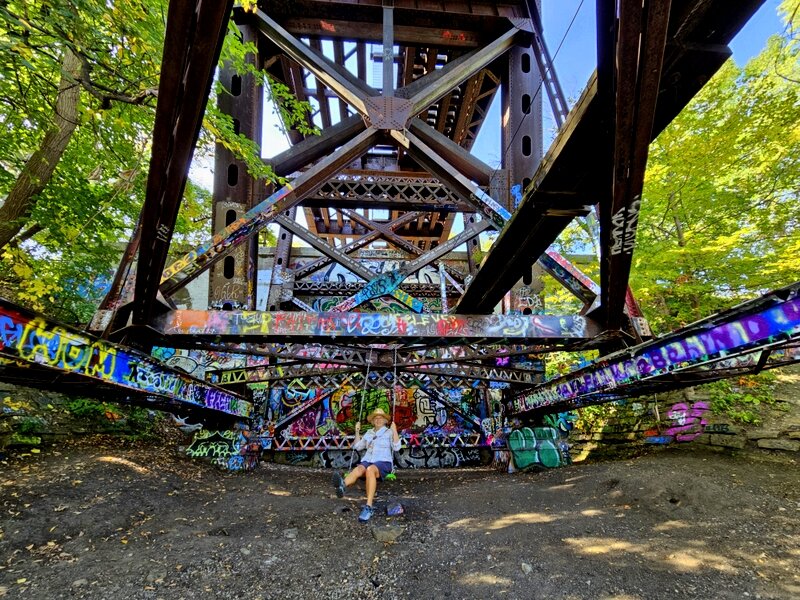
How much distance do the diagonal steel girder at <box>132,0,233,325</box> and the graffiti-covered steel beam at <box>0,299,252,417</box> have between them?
936mm

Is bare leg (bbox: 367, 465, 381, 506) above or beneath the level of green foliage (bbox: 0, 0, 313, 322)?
beneath

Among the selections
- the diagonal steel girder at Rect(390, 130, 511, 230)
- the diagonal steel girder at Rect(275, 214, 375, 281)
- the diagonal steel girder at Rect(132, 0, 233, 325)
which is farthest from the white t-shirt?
the diagonal steel girder at Rect(132, 0, 233, 325)

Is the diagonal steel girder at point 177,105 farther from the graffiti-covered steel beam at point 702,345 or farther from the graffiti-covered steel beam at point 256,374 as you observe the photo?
the graffiti-covered steel beam at point 256,374

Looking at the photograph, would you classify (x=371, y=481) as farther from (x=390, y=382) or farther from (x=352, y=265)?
(x=390, y=382)

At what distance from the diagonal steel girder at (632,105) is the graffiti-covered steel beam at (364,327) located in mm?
1674

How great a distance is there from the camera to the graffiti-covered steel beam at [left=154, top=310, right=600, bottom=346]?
5.05m

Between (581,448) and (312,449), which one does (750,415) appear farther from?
(312,449)

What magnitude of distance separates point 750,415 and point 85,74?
1320 centimetres

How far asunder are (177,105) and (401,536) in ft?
17.3

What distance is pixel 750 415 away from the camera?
842 centimetres

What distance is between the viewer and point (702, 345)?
3.79 metres

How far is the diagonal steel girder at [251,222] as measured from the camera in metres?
5.00

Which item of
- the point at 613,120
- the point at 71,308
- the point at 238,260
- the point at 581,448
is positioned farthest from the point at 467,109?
the point at 71,308

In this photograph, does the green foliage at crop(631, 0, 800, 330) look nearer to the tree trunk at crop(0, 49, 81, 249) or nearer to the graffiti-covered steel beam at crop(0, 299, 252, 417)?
the graffiti-covered steel beam at crop(0, 299, 252, 417)
